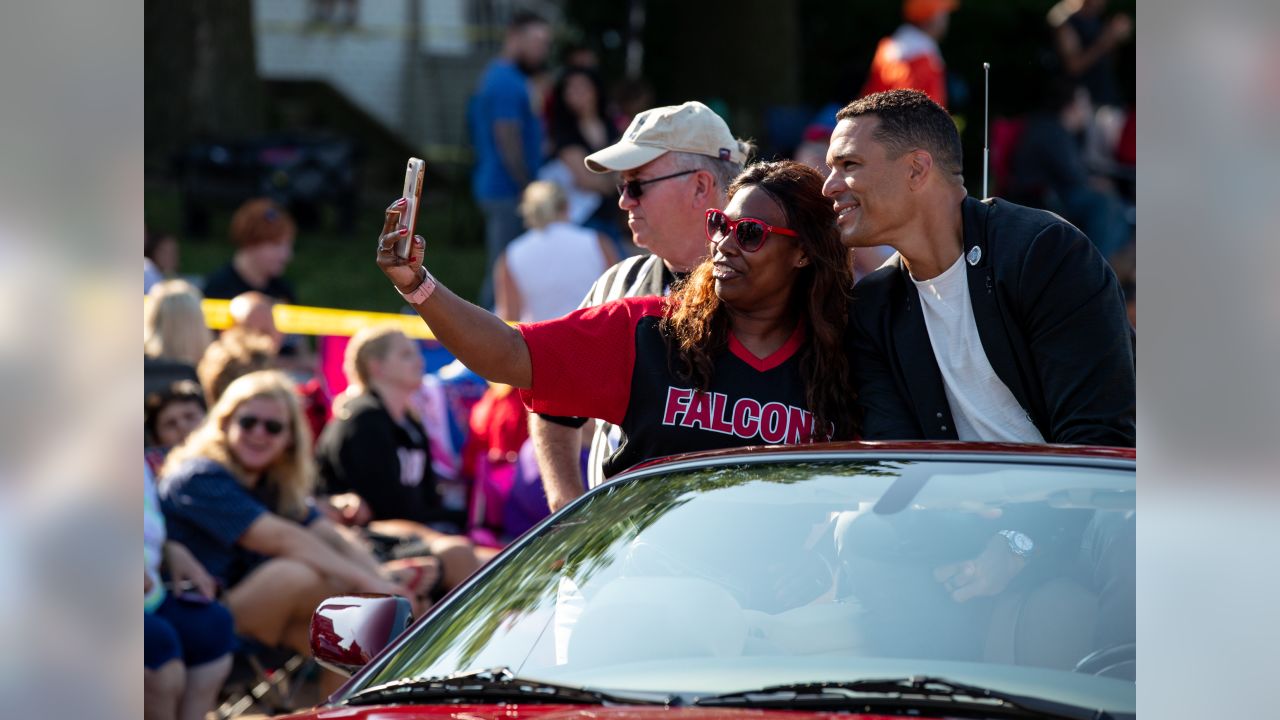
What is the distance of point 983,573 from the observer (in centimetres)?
288

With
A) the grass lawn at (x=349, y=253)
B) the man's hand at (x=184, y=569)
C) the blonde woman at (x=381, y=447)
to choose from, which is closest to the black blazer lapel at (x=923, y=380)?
the man's hand at (x=184, y=569)

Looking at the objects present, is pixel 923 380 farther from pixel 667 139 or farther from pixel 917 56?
pixel 917 56

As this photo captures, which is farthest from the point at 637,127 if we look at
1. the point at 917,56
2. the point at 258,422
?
the point at 917,56

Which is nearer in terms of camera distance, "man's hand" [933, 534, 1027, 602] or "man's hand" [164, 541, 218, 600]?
"man's hand" [933, 534, 1027, 602]

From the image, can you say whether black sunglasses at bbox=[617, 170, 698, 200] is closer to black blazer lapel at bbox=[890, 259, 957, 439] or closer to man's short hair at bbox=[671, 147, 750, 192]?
man's short hair at bbox=[671, 147, 750, 192]

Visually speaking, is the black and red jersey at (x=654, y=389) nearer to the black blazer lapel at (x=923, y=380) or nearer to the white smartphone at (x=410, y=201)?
the black blazer lapel at (x=923, y=380)

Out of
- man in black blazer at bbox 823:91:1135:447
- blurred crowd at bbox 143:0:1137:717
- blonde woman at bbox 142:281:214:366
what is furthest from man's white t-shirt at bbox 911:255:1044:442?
blonde woman at bbox 142:281:214:366

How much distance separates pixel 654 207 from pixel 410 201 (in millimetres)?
1262

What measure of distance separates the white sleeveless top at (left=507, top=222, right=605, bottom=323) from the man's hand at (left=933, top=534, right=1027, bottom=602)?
6830mm

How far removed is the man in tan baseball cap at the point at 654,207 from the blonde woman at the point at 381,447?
3.26 metres

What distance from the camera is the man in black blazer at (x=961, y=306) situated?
143 inches

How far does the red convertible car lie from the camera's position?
269cm
